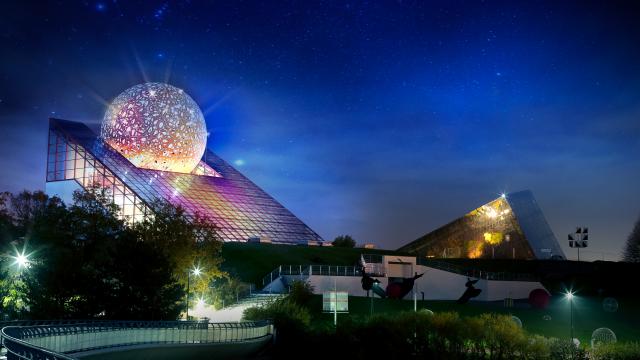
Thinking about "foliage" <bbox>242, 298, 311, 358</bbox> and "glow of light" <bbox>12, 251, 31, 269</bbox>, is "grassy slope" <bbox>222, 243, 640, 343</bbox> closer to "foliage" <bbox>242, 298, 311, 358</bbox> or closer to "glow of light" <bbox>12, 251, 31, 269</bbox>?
"foliage" <bbox>242, 298, 311, 358</bbox>

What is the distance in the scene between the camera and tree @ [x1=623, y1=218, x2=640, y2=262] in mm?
102188

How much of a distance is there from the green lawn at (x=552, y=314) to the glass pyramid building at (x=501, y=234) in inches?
901

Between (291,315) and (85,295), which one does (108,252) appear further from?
(291,315)

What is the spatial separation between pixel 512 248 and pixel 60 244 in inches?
2357

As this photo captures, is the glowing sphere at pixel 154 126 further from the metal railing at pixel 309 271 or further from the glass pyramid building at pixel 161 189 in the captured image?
the metal railing at pixel 309 271

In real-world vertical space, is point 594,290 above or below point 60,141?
below

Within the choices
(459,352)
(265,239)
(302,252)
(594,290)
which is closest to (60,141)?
(265,239)

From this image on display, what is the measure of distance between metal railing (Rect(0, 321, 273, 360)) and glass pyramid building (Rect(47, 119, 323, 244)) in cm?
4362

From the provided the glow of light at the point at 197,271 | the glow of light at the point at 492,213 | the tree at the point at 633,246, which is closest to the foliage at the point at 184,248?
the glow of light at the point at 197,271

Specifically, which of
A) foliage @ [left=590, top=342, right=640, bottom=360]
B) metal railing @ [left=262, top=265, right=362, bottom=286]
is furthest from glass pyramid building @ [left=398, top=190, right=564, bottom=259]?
foliage @ [left=590, top=342, right=640, bottom=360]

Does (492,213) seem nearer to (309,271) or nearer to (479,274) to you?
(479,274)

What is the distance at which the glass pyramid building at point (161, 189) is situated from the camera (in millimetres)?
89750

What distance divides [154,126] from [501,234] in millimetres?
42930

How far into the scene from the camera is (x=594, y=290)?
3120 inches
